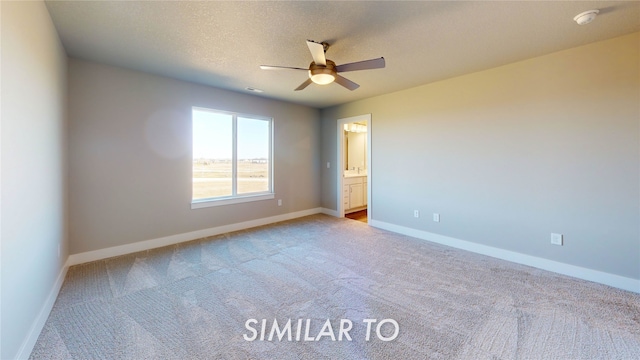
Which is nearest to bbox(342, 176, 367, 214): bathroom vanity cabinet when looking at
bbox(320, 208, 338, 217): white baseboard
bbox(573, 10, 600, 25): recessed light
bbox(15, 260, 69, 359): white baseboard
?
bbox(320, 208, 338, 217): white baseboard

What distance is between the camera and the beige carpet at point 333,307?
173cm

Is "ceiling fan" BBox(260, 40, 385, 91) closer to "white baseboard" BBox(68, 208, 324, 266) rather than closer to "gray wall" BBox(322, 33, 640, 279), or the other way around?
"gray wall" BBox(322, 33, 640, 279)

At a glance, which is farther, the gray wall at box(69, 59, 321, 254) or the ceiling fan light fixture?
the gray wall at box(69, 59, 321, 254)

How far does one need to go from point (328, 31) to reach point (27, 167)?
2.56 m

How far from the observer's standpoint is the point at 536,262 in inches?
121

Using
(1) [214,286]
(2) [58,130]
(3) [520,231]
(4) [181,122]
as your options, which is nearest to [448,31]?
(3) [520,231]

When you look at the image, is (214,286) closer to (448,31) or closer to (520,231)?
(448,31)

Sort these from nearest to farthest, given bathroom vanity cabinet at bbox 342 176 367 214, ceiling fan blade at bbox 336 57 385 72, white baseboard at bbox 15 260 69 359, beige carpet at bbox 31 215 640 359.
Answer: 1. white baseboard at bbox 15 260 69 359
2. beige carpet at bbox 31 215 640 359
3. ceiling fan blade at bbox 336 57 385 72
4. bathroom vanity cabinet at bbox 342 176 367 214

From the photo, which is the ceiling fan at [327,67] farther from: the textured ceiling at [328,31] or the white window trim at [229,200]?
the white window trim at [229,200]

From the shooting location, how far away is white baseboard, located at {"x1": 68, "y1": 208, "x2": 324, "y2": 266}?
3160mm

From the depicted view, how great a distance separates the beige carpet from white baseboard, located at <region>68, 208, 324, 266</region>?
6.7 inches

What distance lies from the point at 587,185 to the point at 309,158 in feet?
14.4

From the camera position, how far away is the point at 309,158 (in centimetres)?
577

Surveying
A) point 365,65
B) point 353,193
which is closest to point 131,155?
point 365,65
